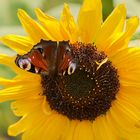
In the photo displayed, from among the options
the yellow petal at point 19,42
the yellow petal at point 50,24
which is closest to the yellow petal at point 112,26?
the yellow petal at point 50,24

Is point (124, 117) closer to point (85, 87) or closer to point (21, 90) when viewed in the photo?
point (85, 87)

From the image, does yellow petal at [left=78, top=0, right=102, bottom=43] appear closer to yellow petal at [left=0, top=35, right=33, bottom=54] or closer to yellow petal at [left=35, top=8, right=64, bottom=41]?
yellow petal at [left=35, top=8, right=64, bottom=41]

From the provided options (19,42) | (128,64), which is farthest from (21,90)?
(128,64)

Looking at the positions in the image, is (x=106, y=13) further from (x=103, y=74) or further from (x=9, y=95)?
(x=9, y=95)

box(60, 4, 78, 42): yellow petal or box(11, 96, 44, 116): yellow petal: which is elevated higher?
box(60, 4, 78, 42): yellow petal

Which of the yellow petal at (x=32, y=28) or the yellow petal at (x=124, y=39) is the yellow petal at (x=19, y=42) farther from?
the yellow petal at (x=124, y=39)

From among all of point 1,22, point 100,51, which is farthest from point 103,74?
point 1,22

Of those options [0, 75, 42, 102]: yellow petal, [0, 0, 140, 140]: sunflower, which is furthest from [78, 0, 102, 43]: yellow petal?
[0, 75, 42, 102]: yellow petal
